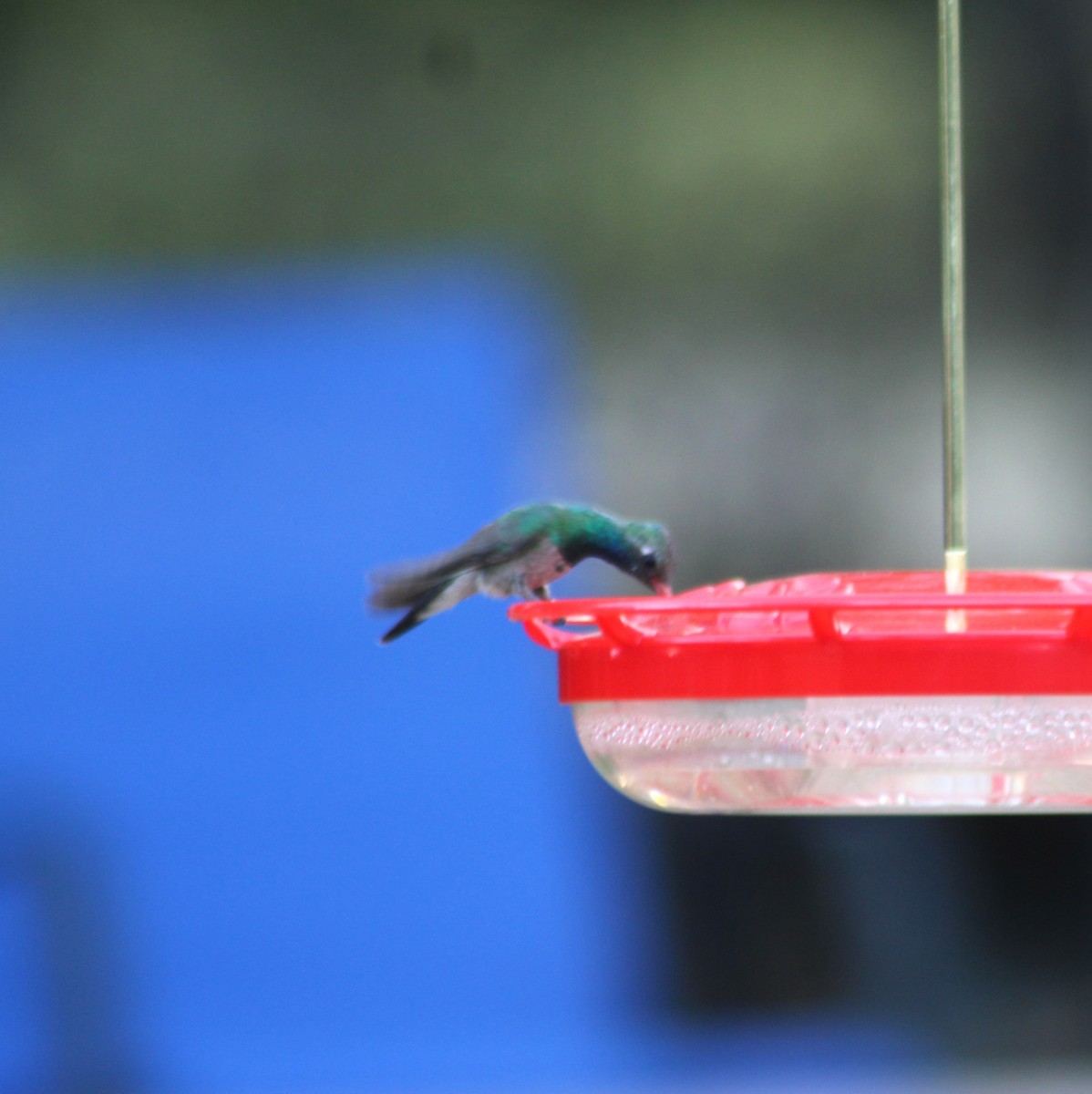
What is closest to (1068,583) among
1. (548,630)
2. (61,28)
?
(548,630)

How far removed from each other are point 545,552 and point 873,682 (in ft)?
1.96

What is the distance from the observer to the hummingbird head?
50.4 inches

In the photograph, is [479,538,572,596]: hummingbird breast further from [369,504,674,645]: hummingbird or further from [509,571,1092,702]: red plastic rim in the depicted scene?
[509,571,1092,702]: red plastic rim

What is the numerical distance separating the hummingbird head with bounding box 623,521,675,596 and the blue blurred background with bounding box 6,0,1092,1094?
1394 mm

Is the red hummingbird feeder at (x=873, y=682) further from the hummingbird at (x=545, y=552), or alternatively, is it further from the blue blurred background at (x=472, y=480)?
the blue blurred background at (x=472, y=480)

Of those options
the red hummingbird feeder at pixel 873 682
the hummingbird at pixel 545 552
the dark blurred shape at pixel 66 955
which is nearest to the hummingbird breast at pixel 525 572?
the hummingbird at pixel 545 552

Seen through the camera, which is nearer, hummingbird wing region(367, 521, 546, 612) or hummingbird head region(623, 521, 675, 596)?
Answer: hummingbird wing region(367, 521, 546, 612)

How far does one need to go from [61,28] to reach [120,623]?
1.05 metres

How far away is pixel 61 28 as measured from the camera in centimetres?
279

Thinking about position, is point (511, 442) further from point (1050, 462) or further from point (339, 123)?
point (1050, 462)

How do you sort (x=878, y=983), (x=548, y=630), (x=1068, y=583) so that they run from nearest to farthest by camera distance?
(x=1068, y=583) < (x=548, y=630) < (x=878, y=983)

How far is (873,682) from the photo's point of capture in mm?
743

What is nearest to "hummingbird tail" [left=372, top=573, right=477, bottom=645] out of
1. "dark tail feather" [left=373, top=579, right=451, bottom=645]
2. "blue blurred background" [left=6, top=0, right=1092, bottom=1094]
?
"dark tail feather" [left=373, top=579, right=451, bottom=645]

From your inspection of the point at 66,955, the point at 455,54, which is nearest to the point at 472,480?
the point at 455,54
